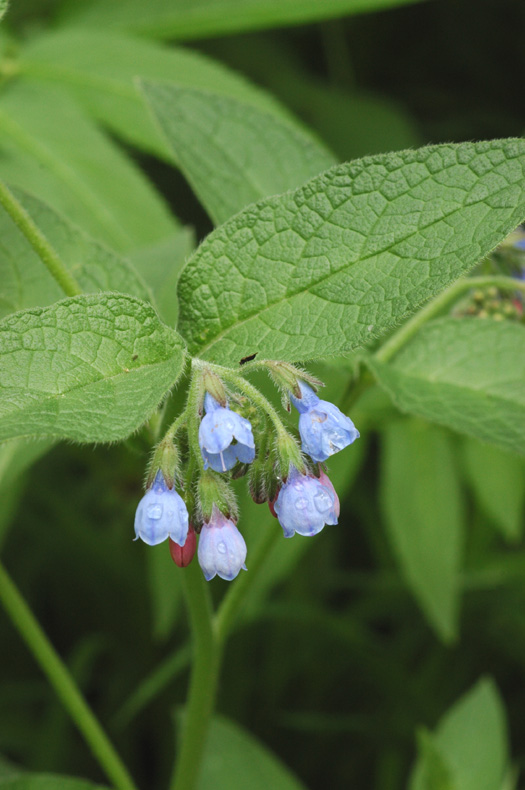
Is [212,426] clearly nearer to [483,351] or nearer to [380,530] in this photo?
[483,351]

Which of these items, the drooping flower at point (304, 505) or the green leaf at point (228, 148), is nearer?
the drooping flower at point (304, 505)

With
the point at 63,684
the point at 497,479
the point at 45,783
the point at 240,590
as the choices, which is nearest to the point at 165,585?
the point at 63,684

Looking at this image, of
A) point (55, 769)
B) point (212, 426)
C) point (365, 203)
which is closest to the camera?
point (212, 426)

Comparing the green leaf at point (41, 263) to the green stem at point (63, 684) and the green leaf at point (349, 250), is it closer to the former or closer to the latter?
the green leaf at point (349, 250)

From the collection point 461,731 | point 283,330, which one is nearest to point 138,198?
point 283,330

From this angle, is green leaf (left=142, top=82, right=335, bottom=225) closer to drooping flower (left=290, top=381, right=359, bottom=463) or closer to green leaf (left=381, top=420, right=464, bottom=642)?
drooping flower (left=290, top=381, right=359, bottom=463)

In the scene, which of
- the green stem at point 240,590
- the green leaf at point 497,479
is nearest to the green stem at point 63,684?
the green stem at point 240,590
